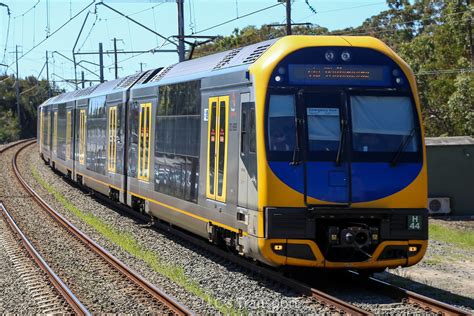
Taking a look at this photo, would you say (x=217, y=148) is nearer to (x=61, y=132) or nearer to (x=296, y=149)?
(x=296, y=149)

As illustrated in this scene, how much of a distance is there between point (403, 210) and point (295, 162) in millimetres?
1507

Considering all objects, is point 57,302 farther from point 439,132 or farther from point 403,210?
point 439,132

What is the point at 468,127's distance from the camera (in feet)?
105

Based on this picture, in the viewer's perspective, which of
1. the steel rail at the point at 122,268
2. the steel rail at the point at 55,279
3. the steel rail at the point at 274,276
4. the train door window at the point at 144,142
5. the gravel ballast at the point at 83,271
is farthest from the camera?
the train door window at the point at 144,142

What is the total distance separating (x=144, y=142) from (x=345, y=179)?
681 cm

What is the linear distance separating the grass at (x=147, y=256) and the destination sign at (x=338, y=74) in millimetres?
2900

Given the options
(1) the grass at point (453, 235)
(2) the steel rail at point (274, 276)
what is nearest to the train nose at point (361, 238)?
(2) the steel rail at point (274, 276)

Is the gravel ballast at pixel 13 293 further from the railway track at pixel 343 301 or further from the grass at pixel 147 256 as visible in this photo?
the railway track at pixel 343 301

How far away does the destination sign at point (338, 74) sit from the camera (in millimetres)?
9812

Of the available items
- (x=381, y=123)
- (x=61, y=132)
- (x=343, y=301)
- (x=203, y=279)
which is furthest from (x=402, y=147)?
(x=61, y=132)

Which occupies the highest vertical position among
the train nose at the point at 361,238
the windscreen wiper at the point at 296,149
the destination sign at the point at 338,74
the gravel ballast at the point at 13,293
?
the destination sign at the point at 338,74

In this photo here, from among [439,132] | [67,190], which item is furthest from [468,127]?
[67,190]

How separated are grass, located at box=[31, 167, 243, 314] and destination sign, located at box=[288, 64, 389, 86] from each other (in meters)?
2.90

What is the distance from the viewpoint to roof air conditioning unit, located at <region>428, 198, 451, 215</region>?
23.6 metres
